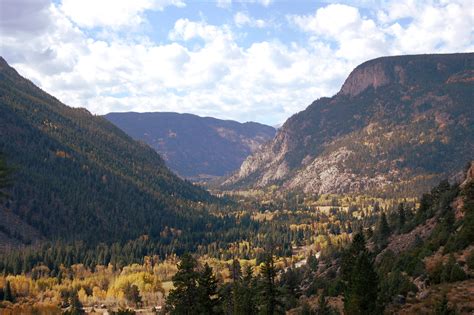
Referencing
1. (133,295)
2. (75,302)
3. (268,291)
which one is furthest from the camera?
(133,295)

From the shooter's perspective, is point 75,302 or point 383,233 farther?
point 75,302

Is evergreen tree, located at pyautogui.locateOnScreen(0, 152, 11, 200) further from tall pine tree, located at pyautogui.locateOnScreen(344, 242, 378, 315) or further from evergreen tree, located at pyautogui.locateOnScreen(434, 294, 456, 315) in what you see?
evergreen tree, located at pyautogui.locateOnScreen(434, 294, 456, 315)

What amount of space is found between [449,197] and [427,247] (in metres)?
26.4

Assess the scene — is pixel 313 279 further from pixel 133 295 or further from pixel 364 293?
pixel 364 293

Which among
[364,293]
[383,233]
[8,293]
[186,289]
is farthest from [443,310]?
[8,293]

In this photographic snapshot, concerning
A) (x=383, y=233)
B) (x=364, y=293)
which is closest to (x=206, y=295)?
(x=364, y=293)

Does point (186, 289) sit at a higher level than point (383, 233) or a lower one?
lower

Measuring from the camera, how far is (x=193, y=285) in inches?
2409

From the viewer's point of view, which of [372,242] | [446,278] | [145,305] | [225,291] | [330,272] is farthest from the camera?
[145,305]

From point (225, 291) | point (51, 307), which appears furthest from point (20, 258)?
point (225, 291)

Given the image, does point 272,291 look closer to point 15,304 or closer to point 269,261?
point 269,261

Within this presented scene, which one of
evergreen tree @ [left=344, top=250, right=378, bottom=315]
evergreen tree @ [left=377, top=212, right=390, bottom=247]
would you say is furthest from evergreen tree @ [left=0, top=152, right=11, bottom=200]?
evergreen tree @ [left=377, top=212, right=390, bottom=247]

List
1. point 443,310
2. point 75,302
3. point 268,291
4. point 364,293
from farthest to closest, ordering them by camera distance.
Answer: point 75,302
point 268,291
point 364,293
point 443,310

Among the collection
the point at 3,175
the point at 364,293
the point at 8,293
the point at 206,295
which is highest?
the point at 3,175
